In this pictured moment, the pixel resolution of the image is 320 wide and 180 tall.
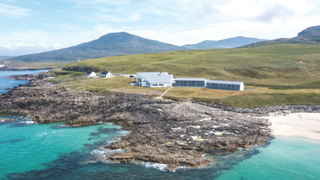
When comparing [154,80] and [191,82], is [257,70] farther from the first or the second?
[154,80]

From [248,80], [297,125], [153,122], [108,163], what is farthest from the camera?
[248,80]

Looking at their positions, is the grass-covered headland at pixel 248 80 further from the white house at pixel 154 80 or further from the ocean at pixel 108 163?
the ocean at pixel 108 163

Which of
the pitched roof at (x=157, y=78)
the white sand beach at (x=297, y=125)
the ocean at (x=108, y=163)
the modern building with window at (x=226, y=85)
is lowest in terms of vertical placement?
the ocean at (x=108, y=163)

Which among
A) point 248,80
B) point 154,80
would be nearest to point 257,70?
point 248,80

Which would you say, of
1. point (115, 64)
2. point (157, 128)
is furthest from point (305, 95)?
point (115, 64)

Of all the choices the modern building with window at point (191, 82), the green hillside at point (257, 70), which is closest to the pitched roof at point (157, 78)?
the modern building with window at point (191, 82)
